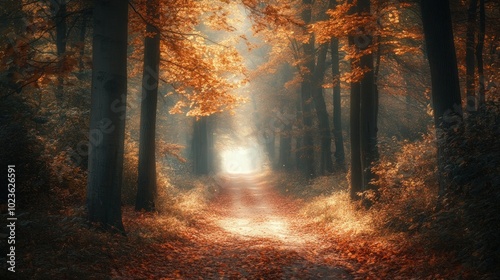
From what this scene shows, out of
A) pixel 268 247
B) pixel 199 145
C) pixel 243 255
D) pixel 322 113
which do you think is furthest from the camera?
pixel 199 145

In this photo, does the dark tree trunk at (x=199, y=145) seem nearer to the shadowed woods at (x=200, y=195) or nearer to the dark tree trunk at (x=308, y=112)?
the dark tree trunk at (x=308, y=112)

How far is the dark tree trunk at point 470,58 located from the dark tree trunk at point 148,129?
11.4 m

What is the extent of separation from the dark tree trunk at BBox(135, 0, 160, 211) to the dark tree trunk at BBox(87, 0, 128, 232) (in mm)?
4317

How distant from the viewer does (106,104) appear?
8.43 meters

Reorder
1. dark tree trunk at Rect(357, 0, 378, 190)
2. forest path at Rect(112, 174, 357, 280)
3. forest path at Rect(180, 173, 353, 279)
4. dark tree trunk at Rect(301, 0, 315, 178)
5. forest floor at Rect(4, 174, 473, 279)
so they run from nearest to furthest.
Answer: forest floor at Rect(4, 174, 473, 279) < forest path at Rect(112, 174, 357, 280) < forest path at Rect(180, 173, 353, 279) < dark tree trunk at Rect(357, 0, 378, 190) < dark tree trunk at Rect(301, 0, 315, 178)

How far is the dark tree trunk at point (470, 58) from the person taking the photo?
538 inches

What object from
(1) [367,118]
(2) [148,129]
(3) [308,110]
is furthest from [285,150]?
(2) [148,129]

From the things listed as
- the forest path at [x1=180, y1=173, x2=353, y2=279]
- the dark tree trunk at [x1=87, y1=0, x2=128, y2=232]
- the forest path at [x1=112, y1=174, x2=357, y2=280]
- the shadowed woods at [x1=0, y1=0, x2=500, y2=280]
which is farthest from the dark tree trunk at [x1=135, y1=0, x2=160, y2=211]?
the dark tree trunk at [x1=87, y1=0, x2=128, y2=232]

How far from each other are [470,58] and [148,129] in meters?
12.7

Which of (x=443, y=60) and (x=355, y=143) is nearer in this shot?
(x=443, y=60)

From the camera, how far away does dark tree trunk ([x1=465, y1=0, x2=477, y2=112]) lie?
13656 millimetres

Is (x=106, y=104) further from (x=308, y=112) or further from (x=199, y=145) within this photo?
(x=199, y=145)

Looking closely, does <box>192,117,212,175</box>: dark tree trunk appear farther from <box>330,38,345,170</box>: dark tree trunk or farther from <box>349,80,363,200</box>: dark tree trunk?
<box>349,80,363,200</box>: dark tree trunk

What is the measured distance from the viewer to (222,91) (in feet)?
45.0
